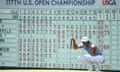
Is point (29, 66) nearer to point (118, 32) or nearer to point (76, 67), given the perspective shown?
point (76, 67)

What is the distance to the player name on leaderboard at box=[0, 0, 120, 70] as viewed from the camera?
312 inches

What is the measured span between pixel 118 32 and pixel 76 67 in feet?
3.31

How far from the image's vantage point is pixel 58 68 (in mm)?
8133

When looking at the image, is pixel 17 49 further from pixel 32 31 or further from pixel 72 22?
pixel 72 22

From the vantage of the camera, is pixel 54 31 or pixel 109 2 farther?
pixel 54 31

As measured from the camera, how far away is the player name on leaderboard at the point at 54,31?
7.93 meters

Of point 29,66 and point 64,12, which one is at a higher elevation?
point 64,12

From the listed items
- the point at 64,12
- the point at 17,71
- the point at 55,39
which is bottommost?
the point at 17,71

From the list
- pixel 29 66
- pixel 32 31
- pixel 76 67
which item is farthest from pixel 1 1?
pixel 76 67

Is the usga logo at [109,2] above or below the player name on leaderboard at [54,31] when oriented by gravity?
above

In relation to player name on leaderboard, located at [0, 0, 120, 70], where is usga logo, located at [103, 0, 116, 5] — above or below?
above

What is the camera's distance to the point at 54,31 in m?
8.08

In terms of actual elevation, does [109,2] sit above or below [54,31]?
above

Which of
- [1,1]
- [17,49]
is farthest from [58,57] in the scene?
[1,1]
